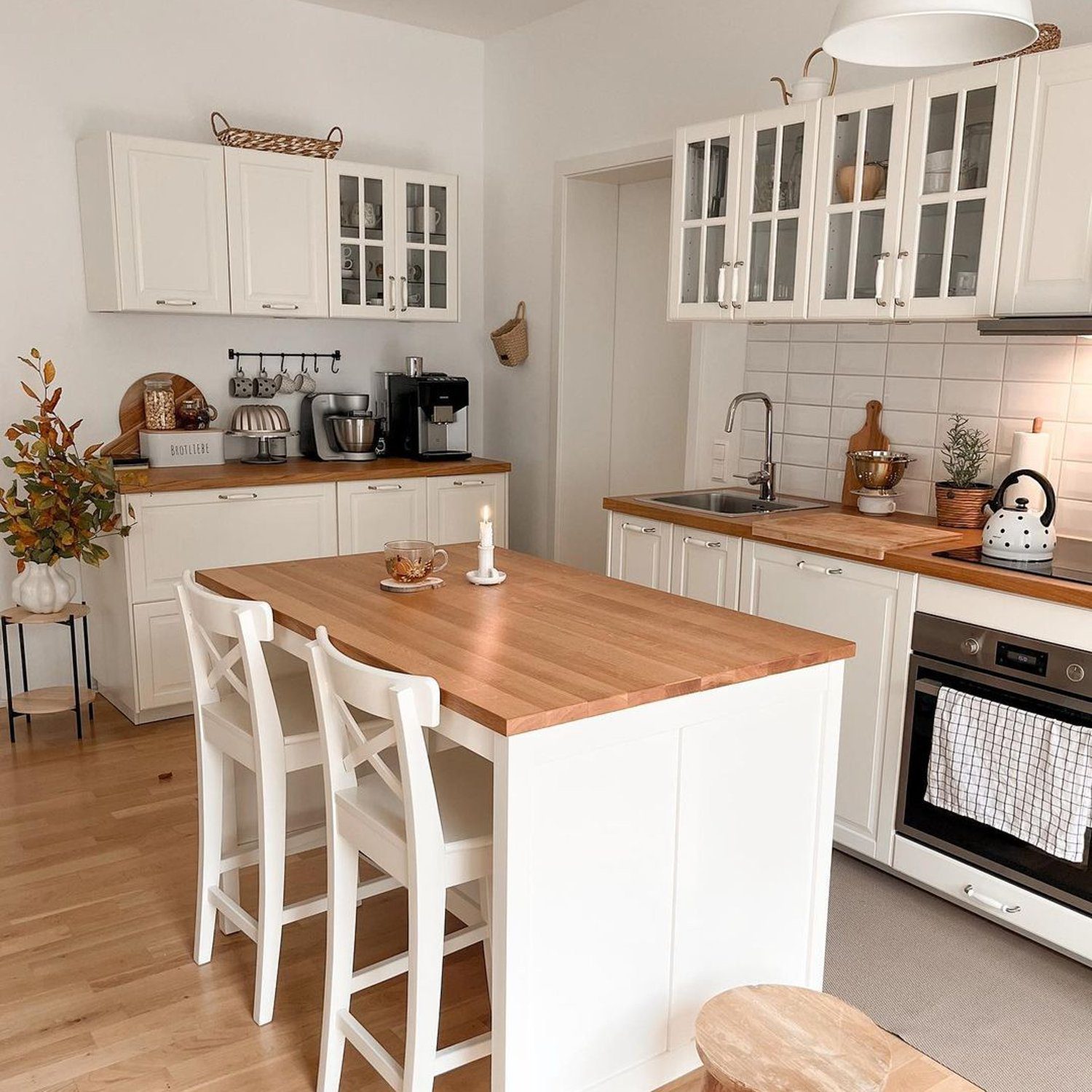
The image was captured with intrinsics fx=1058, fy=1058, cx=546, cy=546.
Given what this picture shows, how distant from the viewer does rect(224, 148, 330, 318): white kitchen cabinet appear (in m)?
4.26

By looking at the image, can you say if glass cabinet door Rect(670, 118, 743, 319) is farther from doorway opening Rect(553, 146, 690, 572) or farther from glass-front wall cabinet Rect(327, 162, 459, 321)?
glass-front wall cabinet Rect(327, 162, 459, 321)

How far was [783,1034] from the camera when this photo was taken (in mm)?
1797

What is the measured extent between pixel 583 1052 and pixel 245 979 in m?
1.00

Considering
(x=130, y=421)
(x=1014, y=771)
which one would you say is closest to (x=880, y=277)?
(x=1014, y=771)

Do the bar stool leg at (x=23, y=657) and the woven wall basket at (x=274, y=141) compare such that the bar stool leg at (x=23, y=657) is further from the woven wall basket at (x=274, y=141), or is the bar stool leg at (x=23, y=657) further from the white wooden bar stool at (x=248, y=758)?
the woven wall basket at (x=274, y=141)

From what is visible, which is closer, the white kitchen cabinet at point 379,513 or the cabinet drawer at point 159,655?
the cabinet drawer at point 159,655

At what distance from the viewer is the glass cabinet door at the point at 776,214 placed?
328 centimetres

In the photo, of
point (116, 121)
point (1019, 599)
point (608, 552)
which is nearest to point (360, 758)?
point (1019, 599)

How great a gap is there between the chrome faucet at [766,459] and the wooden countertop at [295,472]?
1.36 meters

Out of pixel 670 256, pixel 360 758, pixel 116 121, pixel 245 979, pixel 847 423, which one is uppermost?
pixel 116 121

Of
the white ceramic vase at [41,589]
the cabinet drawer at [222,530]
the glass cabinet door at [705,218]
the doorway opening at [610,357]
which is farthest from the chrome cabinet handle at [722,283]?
the white ceramic vase at [41,589]

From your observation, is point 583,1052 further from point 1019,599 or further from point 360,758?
point 1019,599

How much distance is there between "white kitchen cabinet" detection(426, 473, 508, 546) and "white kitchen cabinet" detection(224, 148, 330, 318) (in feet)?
3.05

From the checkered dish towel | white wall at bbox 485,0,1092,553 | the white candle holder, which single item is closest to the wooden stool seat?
the checkered dish towel
